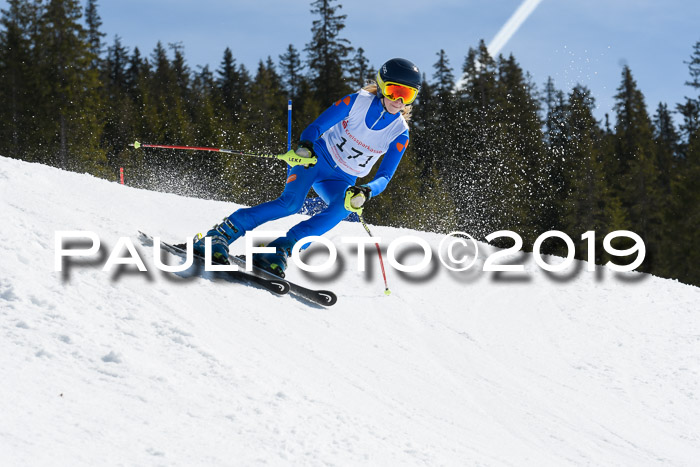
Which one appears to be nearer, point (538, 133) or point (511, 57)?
point (538, 133)

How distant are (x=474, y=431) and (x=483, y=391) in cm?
105

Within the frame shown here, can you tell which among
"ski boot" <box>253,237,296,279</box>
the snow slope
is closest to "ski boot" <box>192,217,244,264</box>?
"ski boot" <box>253,237,296,279</box>

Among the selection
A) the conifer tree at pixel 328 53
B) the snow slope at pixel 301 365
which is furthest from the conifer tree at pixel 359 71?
the snow slope at pixel 301 365

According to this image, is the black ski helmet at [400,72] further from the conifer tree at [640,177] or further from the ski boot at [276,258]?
the conifer tree at [640,177]

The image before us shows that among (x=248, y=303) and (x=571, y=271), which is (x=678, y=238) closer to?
(x=571, y=271)

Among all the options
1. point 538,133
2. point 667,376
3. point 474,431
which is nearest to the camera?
point 474,431

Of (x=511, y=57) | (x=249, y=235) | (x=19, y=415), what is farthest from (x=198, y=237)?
(x=511, y=57)

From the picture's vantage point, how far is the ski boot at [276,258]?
16.9 ft

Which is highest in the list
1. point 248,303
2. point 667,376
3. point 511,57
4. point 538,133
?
point 511,57

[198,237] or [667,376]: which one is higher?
[198,237]

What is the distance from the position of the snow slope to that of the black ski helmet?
193 centimetres

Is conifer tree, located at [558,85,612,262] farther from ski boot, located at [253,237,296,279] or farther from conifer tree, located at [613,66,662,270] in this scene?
ski boot, located at [253,237,296,279]

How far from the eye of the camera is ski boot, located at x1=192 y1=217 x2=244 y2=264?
16.0 feet

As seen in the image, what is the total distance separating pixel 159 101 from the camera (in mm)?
50594
